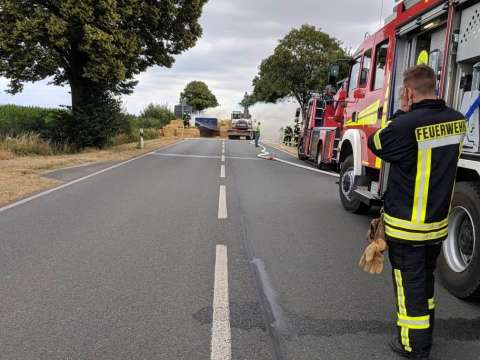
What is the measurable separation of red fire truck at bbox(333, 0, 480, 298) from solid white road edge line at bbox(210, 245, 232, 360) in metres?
2.17

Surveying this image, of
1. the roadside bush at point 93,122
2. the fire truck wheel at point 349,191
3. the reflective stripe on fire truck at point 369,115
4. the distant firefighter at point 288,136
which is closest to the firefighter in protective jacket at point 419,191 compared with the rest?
the reflective stripe on fire truck at point 369,115

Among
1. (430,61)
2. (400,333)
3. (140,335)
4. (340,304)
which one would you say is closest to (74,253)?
(140,335)

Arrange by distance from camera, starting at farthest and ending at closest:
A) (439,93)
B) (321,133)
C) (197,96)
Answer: (197,96), (321,133), (439,93)

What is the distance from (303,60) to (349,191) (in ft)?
96.9

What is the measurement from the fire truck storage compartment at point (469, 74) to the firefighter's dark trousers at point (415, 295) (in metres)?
1.58

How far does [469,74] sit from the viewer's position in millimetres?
4605

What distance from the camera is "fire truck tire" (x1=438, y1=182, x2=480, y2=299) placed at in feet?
13.1

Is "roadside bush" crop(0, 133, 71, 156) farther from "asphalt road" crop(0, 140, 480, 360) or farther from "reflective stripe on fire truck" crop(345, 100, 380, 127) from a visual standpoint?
"reflective stripe on fire truck" crop(345, 100, 380, 127)

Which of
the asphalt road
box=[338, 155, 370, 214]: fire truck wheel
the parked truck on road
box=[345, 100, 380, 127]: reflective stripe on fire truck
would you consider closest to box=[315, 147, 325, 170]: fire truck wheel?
box=[338, 155, 370, 214]: fire truck wheel

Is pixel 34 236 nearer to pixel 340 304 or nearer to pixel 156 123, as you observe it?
pixel 340 304

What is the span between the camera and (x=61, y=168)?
13.6 metres

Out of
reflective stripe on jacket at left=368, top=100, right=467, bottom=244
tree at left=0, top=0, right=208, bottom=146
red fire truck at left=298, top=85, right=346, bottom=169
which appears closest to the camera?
reflective stripe on jacket at left=368, top=100, right=467, bottom=244

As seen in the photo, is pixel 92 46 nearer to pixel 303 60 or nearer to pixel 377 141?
pixel 377 141

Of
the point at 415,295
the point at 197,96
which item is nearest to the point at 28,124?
the point at 415,295
